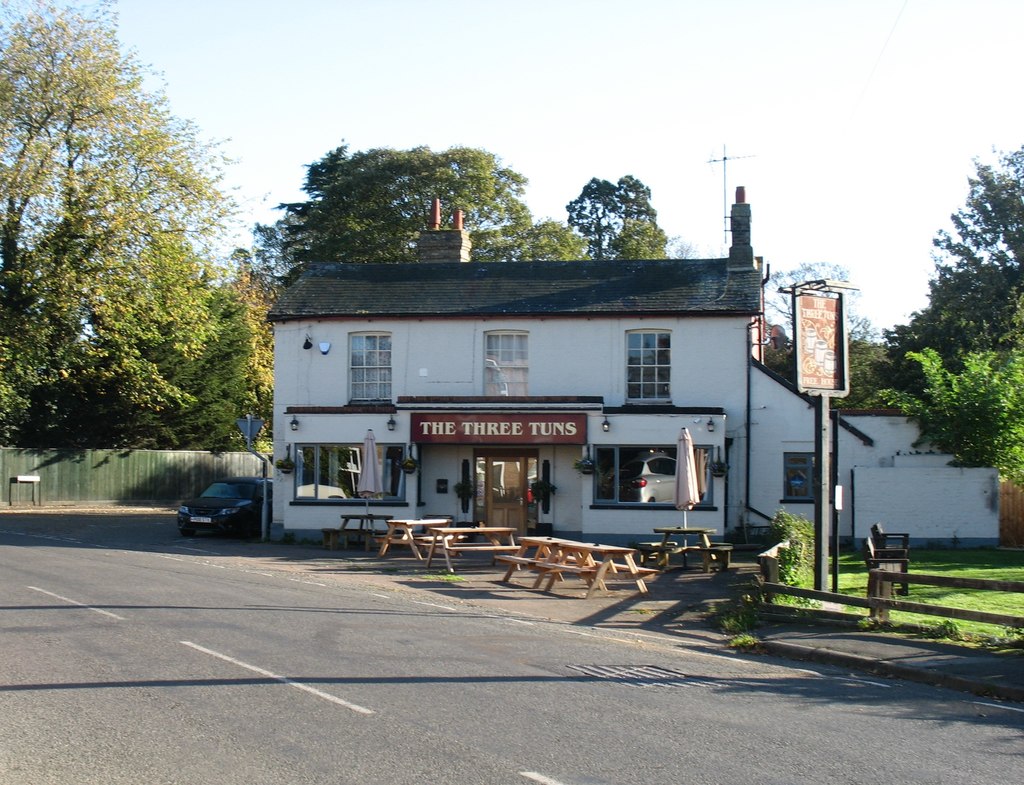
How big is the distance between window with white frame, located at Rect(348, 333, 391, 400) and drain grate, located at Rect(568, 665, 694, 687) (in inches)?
680

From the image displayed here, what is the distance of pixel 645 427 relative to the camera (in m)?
25.1

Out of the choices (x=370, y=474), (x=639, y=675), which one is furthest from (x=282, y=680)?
(x=370, y=474)

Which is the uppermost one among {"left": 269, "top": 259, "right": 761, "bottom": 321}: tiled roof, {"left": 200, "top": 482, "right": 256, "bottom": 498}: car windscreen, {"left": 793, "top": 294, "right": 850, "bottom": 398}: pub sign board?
{"left": 269, "top": 259, "right": 761, "bottom": 321}: tiled roof

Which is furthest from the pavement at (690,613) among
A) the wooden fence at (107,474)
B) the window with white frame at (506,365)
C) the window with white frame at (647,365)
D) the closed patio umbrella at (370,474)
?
the wooden fence at (107,474)

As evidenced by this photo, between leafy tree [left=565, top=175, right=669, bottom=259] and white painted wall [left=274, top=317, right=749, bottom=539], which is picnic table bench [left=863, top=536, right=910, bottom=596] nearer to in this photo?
white painted wall [left=274, top=317, right=749, bottom=539]

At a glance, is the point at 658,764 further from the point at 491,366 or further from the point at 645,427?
the point at 491,366

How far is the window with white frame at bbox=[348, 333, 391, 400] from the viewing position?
27422mm

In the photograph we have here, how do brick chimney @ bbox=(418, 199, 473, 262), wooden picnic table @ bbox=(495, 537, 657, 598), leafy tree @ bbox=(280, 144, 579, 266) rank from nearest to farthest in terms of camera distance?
wooden picnic table @ bbox=(495, 537, 657, 598) < brick chimney @ bbox=(418, 199, 473, 262) < leafy tree @ bbox=(280, 144, 579, 266)

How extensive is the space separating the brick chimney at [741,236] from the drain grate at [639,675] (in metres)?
18.0

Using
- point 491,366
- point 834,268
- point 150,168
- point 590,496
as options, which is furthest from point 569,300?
point 834,268

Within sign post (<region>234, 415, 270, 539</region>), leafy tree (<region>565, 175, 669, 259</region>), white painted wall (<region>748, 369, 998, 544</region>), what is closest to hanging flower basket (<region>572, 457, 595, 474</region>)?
white painted wall (<region>748, 369, 998, 544</region>)

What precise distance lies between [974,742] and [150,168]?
3311 centimetres

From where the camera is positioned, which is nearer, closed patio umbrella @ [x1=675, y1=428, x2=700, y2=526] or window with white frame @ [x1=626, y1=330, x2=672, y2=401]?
closed patio umbrella @ [x1=675, y1=428, x2=700, y2=526]

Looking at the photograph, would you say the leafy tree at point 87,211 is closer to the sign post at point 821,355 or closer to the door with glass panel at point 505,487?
the door with glass panel at point 505,487
